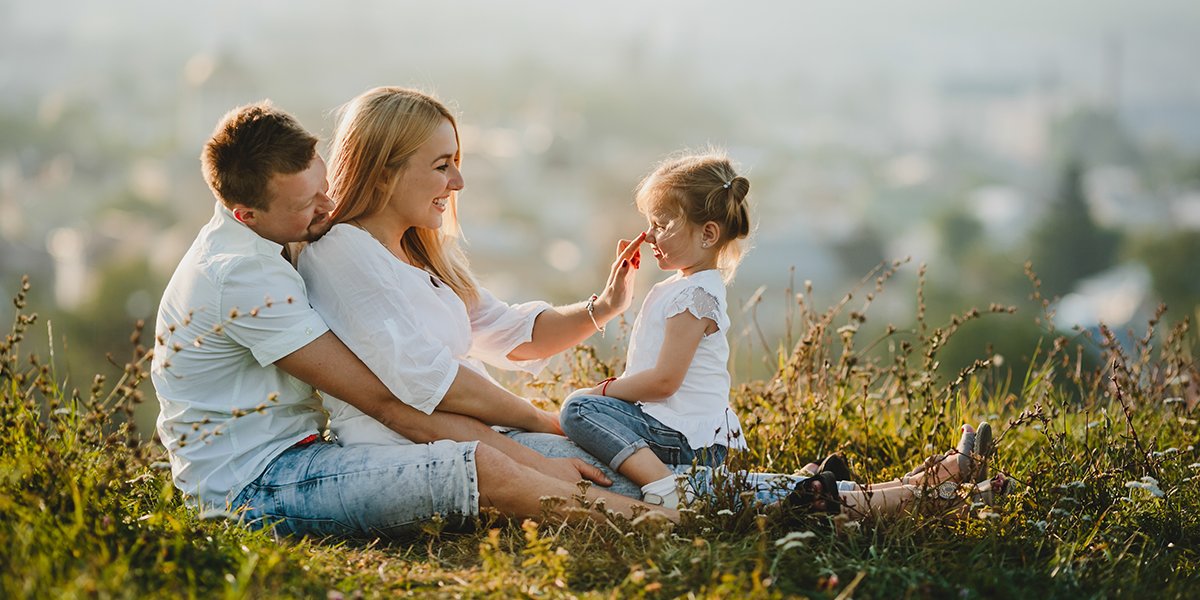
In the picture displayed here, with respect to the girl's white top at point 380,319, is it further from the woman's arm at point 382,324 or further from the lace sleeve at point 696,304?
the lace sleeve at point 696,304

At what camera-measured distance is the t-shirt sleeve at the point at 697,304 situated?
3.43 m

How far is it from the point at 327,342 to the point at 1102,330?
2.69 meters

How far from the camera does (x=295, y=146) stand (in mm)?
3168

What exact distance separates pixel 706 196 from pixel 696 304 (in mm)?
339

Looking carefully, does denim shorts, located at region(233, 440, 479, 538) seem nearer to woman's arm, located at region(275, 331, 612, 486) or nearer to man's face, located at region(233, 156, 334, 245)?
woman's arm, located at region(275, 331, 612, 486)

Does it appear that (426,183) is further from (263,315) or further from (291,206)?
(263,315)

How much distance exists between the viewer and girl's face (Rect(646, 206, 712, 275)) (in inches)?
139

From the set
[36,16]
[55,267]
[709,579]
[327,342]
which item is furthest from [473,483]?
[36,16]

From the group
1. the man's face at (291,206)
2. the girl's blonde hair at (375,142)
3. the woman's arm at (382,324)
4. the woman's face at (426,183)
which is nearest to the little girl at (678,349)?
the woman's arm at (382,324)

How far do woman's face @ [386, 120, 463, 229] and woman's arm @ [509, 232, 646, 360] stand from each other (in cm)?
58

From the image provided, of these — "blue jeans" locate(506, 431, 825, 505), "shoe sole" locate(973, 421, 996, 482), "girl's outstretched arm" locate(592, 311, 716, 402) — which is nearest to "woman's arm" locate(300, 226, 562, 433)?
"blue jeans" locate(506, 431, 825, 505)

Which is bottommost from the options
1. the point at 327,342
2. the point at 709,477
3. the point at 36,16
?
the point at 709,477

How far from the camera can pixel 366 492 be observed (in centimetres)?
319

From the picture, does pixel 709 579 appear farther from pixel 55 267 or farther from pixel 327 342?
pixel 55 267
